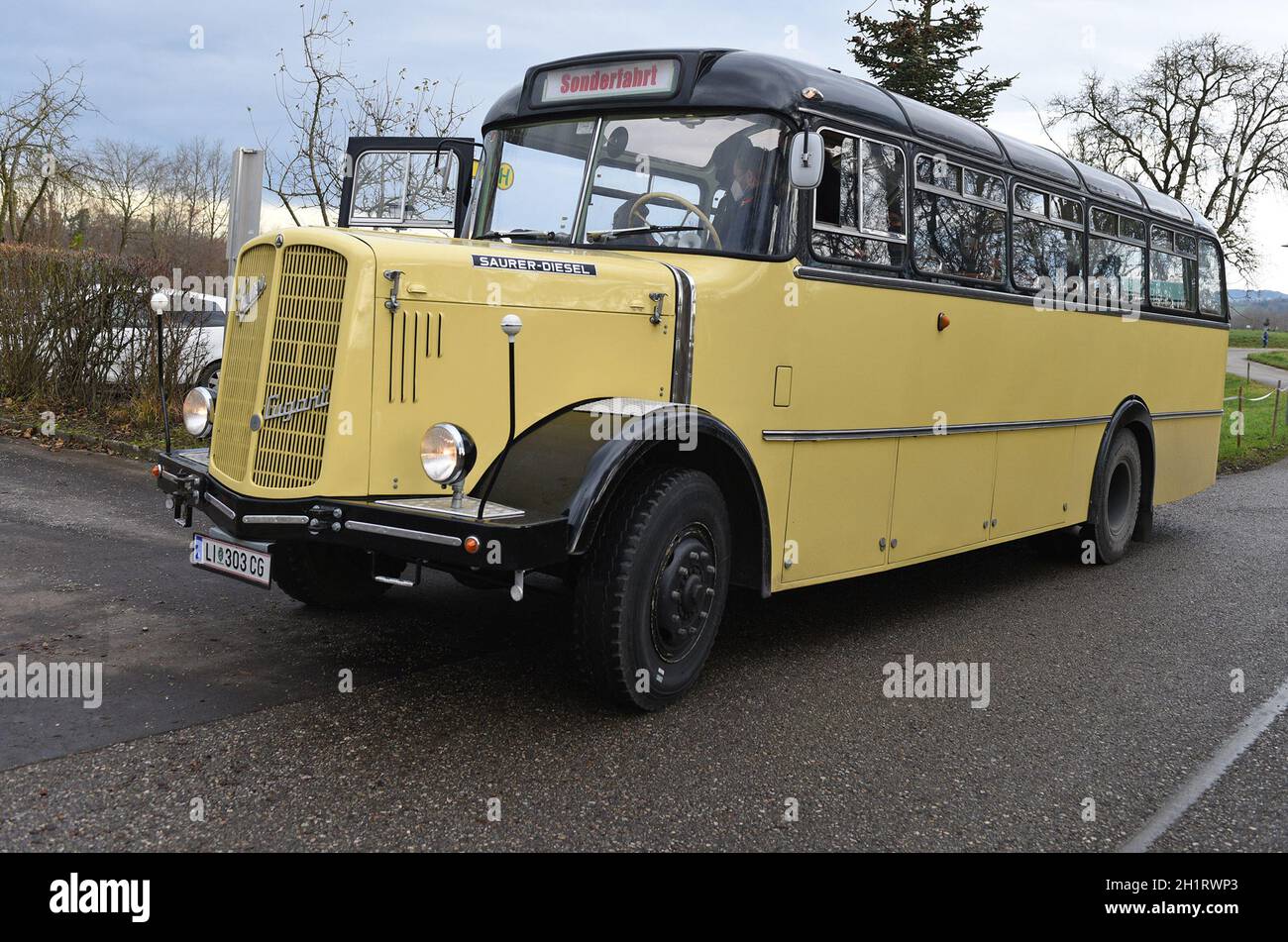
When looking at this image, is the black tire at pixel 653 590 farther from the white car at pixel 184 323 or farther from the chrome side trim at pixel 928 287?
the white car at pixel 184 323

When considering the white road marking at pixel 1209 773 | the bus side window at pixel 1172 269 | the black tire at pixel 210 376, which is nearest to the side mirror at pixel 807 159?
the black tire at pixel 210 376

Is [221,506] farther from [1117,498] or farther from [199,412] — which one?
[1117,498]

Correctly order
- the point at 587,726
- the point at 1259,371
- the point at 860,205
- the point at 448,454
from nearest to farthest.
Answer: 1. the point at 448,454
2. the point at 587,726
3. the point at 860,205
4. the point at 1259,371

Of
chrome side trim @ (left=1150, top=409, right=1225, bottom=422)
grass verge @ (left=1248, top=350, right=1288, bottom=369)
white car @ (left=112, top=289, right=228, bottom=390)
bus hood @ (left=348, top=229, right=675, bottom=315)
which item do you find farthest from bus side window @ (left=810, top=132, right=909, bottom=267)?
grass verge @ (left=1248, top=350, right=1288, bottom=369)

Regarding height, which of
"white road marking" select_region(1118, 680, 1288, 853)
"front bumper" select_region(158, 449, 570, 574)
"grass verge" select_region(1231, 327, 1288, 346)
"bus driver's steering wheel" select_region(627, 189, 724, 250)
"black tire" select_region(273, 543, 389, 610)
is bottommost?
"white road marking" select_region(1118, 680, 1288, 853)

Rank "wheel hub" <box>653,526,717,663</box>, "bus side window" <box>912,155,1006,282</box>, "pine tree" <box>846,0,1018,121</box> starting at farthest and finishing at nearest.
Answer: "pine tree" <box>846,0,1018,121</box>, "bus side window" <box>912,155,1006,282</box>, "wheel hub" <box>653,526,717,663</box>

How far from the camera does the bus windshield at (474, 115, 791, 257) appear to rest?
5.60 meters

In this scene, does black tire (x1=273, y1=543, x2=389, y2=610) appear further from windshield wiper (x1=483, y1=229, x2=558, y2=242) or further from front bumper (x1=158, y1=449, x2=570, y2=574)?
windshield wiper (x1=483, y1=229, x2=558, y2=242)

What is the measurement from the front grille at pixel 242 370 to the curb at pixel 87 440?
6.72 meters

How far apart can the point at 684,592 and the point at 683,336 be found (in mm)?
1139

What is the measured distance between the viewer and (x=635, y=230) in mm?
5699

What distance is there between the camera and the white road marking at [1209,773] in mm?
4113

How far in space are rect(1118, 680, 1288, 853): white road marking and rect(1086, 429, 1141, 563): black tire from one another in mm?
3246

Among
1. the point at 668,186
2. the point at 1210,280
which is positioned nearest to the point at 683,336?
the point at 668,186
